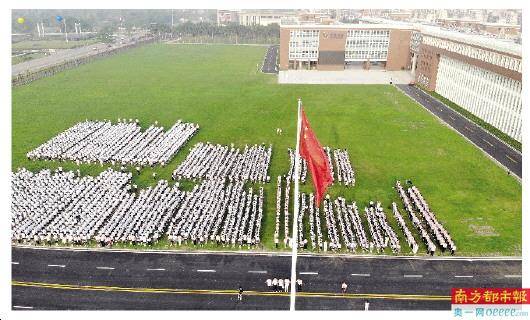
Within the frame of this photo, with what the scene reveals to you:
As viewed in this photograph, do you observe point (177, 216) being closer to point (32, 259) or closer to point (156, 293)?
point (156, 293)

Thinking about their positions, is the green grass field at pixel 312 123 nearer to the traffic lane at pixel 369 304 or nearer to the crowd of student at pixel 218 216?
the crowd of student at pixel 218 216

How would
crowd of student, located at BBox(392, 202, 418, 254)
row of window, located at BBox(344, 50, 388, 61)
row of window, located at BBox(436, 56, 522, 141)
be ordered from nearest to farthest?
crowd of student, located at BBox(392, 202, 418, 254), row of window, located at BBox(436, 56, 522, 141), row of window, located at BBox(344, 50, 388, 61)

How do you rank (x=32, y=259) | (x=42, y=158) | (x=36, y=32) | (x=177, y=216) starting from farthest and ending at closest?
(x=36, y=32)
(x=42, y=158)
(x=177, y=216)
(x=32, y=259)

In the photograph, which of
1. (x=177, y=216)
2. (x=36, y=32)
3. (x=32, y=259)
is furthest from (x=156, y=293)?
(x=36, y=32)

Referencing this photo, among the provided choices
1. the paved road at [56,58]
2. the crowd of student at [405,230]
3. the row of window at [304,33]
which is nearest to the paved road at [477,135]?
the crowd of student at [405,230]

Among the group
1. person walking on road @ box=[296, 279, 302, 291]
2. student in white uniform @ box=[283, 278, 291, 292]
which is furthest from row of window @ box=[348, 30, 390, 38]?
student in white uniform @ box=[283, 278, 291, 292]

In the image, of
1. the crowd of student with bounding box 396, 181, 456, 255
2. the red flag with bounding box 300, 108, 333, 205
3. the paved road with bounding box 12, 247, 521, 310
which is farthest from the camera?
the crowd of student with bounding box 396, 181, 456, 255

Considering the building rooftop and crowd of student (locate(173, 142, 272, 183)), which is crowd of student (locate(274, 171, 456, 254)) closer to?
crowd of student (locate(173, 142, 272, 183))
